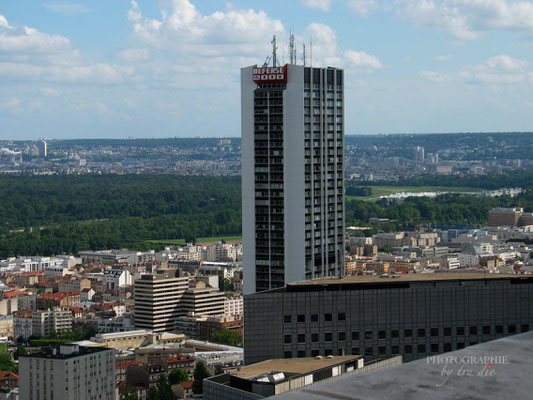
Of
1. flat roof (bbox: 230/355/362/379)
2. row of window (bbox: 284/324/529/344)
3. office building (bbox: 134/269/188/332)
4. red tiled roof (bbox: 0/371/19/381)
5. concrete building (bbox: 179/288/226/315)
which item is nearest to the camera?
flat roof (bbox: 230/355/362/379)

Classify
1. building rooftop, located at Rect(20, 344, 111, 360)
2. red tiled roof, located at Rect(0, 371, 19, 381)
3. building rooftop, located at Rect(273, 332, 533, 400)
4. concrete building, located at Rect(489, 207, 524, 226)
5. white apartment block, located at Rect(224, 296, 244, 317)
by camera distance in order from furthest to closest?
concrete building, located at Rect(489, 207, 524, 226)
white apartment block, located at Rect(224, 296, 244, 317)
red tiled roof, located at Rect(0, 371, 19, 381)
building rooftop, located at Rect(20, 344, 111, 360)
building rooftop, located at Rect(273, 332, 533, 400)

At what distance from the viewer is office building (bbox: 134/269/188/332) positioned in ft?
279

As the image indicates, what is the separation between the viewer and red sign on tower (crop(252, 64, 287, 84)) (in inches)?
1834

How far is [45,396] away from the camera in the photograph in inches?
2062

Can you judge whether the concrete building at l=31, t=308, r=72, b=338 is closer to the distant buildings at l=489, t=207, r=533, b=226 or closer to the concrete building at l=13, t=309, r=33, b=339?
the concrete building at l=13, t=309, r=33, b=339

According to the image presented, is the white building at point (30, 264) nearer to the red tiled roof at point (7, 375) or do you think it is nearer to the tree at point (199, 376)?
the red tiled roof at point (7, 375)

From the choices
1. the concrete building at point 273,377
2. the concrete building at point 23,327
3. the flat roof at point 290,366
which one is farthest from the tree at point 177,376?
the concrete building at point 273,377

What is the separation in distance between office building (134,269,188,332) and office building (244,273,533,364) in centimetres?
6103

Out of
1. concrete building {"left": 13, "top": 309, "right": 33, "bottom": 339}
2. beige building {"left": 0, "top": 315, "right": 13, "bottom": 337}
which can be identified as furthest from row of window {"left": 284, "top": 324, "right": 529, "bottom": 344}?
beige building {"left": 0, "top": 315, "right": 13, "bottom": 337}

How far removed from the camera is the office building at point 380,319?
24688mm

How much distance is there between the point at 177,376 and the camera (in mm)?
59688

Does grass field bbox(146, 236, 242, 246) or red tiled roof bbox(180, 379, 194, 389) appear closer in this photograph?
red tiled roof bbox(180, 379, 194, 389)

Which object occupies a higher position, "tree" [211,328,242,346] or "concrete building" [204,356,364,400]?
"concrete building" [204,356,364,400]

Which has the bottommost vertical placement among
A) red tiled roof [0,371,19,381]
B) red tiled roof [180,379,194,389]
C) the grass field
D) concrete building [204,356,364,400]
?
red tiled roof [0,371,19,381]
